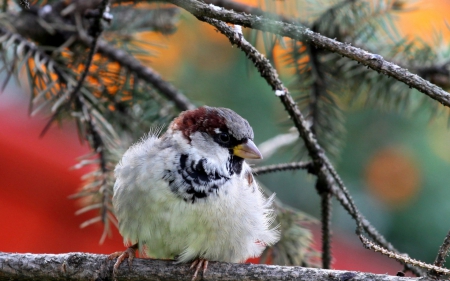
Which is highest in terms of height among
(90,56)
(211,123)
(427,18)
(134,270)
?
(427,18)

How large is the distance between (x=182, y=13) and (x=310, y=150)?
0.95 metres

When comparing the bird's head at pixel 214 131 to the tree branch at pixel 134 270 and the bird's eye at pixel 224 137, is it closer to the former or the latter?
the bird's eye at pixel 224 137

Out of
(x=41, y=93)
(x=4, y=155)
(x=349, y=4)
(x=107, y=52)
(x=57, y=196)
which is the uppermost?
(x=349, y=4)

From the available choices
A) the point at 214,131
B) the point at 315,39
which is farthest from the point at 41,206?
the point at 315,39

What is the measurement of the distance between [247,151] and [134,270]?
463 millimetres

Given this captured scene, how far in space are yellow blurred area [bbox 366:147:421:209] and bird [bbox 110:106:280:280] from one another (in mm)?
1179

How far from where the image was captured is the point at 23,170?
2.91m

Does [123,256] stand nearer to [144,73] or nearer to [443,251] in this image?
[144,73]

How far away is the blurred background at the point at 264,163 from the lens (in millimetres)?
2518

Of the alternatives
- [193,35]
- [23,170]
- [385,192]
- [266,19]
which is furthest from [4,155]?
[266,19]

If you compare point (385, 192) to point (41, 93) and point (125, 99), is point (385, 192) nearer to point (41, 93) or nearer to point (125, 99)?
point (125, 99)

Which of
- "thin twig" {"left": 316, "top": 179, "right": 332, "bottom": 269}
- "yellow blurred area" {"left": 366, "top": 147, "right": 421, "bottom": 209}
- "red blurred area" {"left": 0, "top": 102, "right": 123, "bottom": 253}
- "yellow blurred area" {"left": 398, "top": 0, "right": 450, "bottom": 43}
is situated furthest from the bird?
"red blurred area" {"left": 0, "top": 102, "right": 123, "bottom": 253}

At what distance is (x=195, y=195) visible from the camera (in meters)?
1.50

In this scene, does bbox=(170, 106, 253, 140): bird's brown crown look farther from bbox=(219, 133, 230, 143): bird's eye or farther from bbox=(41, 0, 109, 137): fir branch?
bbox=(41, 0, 109, 137): fir branch
